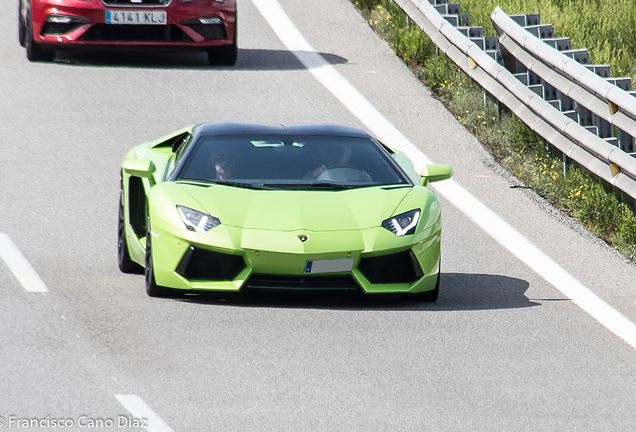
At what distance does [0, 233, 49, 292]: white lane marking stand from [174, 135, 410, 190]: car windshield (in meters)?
1.10

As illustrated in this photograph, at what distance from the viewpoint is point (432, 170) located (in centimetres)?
817

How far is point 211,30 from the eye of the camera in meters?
14.5

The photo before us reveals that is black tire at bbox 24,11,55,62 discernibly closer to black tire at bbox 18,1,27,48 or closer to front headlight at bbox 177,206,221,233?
black tire at bbox 18,1,27,48

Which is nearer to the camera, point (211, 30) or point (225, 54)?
point (211, 30)

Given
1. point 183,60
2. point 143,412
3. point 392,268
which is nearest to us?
point 143,412

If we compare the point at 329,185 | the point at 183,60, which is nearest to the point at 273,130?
the point at 329,185

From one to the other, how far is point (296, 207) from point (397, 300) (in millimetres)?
973

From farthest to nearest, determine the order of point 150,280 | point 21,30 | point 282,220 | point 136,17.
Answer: point 21,30 < point 136,17 < point 150,280 < point 282,220

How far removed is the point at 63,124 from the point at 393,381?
289 inches

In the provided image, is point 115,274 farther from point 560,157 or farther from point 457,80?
point 457,80

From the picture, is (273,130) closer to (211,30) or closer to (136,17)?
(136,17)

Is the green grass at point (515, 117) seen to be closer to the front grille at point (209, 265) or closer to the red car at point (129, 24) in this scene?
the red car at point (129, 24)

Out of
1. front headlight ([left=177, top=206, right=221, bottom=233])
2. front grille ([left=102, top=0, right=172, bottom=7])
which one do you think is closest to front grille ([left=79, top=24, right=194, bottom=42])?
front grille ([left=102, top=0, right=172, bottom=7])

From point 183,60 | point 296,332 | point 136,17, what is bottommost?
point 183,60
